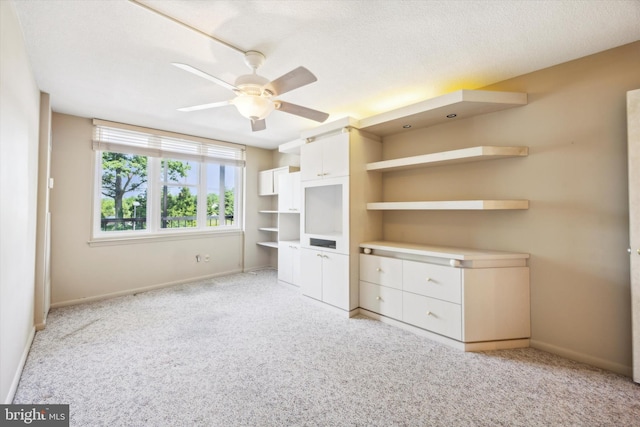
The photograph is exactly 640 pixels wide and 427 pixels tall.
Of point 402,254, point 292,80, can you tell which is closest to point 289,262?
point 402,254

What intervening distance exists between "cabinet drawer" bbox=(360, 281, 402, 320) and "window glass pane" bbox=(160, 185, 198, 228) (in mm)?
3290

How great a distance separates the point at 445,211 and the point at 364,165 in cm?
109

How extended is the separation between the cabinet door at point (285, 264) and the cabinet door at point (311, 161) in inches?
55.3

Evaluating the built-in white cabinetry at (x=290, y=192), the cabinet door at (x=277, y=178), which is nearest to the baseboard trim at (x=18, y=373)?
the built-in white cabinetry at (x=290, y=192)

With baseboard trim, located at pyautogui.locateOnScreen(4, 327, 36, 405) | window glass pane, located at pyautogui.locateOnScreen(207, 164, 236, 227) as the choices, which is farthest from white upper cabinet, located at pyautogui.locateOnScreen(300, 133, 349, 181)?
baseboard trim, located at pyautogui.locateOnScreen(4, 327, 36, 405)

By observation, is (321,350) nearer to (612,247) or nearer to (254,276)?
(612,247)

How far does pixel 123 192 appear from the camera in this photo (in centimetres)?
415

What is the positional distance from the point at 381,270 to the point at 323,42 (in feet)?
7.58

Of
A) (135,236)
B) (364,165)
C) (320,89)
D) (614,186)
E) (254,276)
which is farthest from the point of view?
(254,276)

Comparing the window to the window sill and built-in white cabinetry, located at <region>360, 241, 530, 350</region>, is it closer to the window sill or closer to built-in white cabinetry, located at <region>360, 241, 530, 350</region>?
the window sill

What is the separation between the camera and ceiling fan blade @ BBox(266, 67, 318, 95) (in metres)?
1.79

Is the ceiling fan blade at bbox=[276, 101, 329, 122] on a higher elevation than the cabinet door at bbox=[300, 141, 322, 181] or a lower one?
higher

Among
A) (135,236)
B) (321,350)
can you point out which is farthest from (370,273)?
(135,236)

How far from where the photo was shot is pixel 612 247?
7.06ft
